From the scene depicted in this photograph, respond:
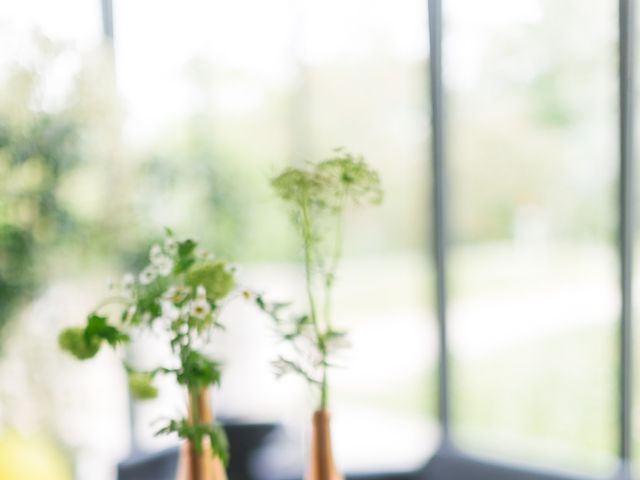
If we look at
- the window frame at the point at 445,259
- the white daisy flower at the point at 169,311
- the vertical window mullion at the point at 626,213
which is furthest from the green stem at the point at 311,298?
the vertical window mullion at the point at 626,213

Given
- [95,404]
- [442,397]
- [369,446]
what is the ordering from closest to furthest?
[369,446]
[442,397]
[95,404]

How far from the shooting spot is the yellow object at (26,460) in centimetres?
273

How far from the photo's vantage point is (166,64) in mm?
3705

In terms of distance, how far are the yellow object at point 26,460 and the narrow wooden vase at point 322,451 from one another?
1.63 metres

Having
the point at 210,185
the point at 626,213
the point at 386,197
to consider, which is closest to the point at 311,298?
the point at 626,213

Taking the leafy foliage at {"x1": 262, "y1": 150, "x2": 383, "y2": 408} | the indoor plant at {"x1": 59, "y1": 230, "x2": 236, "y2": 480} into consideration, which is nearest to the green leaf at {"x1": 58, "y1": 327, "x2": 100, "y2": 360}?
the indoor plant at {"x1": 59, "y1": 230, "x2": 236, "y2": 480}

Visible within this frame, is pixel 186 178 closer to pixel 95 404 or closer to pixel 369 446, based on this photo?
pixel 95 404

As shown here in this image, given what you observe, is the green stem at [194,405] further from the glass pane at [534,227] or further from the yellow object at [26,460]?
the glass pane at [534,227]

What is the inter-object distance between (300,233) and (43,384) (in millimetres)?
Answer: 1985

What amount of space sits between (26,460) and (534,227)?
214cm

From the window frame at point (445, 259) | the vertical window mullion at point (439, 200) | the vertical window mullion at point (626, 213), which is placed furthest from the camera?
the vertical window mullion at point (439, 200)

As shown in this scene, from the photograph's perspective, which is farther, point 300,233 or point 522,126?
point 522,126

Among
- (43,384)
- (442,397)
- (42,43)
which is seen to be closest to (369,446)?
(442,397)

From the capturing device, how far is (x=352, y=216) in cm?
349
